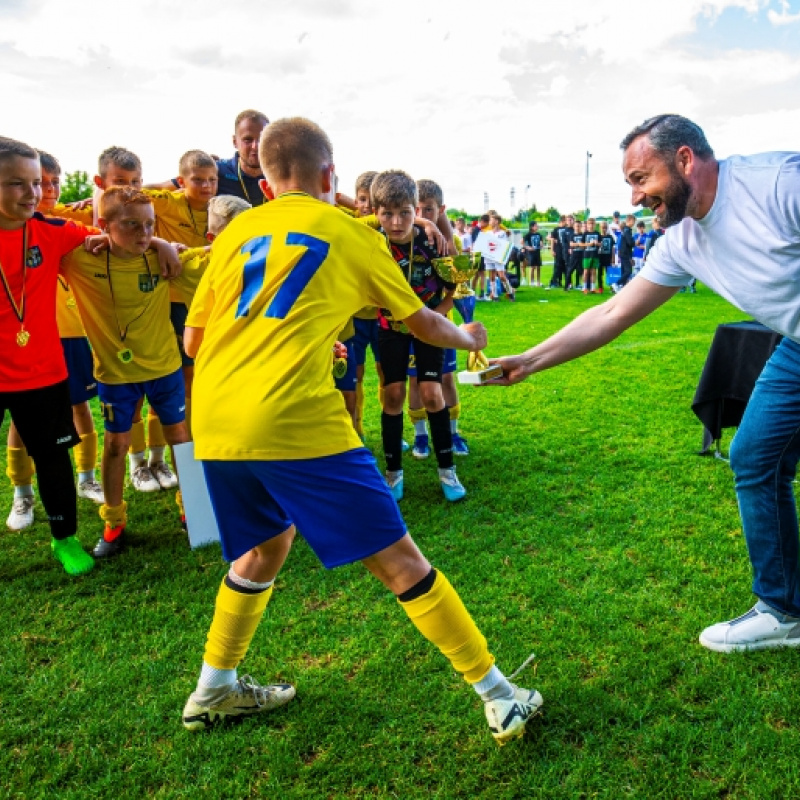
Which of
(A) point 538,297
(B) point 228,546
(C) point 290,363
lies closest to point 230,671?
(B) point 228,546

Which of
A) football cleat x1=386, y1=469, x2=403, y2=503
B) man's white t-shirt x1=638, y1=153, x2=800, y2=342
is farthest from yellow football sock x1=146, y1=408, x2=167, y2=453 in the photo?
man's white t-shirt x1=638, y1=153, x2=800, y2=342

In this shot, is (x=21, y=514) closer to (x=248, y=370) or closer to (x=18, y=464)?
(x=18, y=464)

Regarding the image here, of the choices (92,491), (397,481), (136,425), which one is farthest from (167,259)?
(397,481)

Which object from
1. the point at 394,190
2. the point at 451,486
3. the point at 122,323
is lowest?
the point at 451,486

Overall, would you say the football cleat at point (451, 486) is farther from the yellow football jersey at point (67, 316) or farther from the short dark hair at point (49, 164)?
the short dark hair at point (49, 164)

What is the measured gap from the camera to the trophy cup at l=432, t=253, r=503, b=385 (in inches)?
106

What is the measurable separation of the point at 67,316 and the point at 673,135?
4.08 m

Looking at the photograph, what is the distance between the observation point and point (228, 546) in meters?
2.33

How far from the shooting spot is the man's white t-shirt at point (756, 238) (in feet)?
8.16

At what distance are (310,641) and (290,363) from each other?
1586 millimetres

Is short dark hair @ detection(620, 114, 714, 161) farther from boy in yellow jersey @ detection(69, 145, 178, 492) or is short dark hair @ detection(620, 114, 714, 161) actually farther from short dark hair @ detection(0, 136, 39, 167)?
boy in yellow jersey @ detection(69, 145, 178, 492)

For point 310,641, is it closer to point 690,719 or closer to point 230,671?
point 230,671

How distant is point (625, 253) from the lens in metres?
21.5

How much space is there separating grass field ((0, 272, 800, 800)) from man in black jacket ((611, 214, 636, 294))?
17.6 meters
